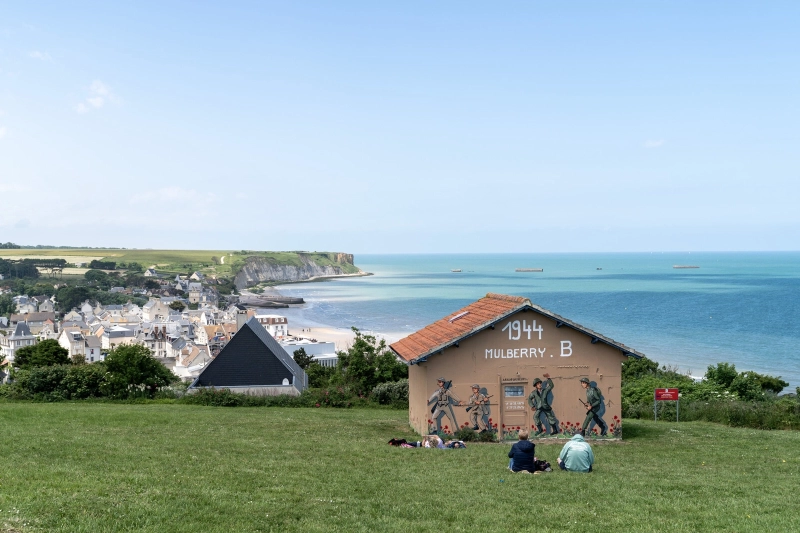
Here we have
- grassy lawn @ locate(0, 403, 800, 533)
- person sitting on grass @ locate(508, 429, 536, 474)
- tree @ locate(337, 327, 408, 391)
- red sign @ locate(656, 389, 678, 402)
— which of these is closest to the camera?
grassy lawn @ locate(0, 403, 800, 533)

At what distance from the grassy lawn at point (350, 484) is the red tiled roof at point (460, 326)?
8.75ft

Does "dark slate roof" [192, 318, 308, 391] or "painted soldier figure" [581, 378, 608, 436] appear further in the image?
"dark slate roof" [192, 318, 308, 391]

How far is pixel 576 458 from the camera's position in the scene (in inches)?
549

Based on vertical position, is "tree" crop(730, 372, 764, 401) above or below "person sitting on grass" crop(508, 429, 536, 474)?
below

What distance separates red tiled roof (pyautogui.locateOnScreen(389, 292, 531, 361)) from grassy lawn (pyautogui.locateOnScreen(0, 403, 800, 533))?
105 inches

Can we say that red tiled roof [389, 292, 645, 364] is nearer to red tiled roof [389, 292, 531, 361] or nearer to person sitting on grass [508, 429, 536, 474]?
red tiled roof [389, 292, 531, 361]

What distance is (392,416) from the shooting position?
85.4 ft

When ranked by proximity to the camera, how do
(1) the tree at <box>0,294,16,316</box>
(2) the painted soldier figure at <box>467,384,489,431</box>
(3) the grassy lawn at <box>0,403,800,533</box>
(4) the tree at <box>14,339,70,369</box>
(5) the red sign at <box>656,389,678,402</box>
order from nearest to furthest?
(3) the grassy lawn at <box>0,403,800,533</box>, (2) the painted soldier figure at <box>467,384,489,431</box>, (5) the red sign at <box>656,389,678,402</box>, (4) the tree at <box>14,339,70,369</box>, (1) the tree at <box>0,294,16,316</box>

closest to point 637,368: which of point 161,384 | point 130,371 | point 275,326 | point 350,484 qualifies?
point 161,384

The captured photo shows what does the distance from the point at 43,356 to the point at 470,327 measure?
34.6 m

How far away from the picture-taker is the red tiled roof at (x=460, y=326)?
1946cm

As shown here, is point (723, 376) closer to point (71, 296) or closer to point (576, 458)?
point (576, 458)

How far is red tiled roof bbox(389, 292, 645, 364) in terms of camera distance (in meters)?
19.4

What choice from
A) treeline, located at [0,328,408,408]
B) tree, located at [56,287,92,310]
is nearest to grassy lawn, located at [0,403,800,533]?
treeline, located at [0,328,408,408]
